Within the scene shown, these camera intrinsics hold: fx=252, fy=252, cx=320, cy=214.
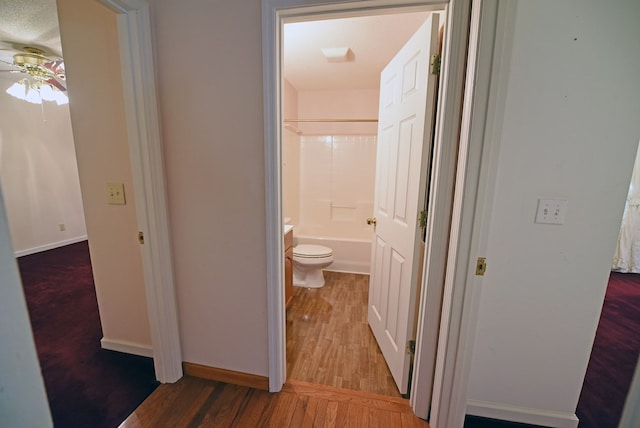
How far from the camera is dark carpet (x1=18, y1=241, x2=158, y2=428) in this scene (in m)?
1.33

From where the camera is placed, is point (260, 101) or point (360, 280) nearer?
point (260, 101)

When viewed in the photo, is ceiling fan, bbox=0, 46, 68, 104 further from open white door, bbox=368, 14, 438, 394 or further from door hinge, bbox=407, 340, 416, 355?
door hinge, bbox=407, 340, 416, 355

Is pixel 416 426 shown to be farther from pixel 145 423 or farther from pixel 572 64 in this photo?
pixel 572 64

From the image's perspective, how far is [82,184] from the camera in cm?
154

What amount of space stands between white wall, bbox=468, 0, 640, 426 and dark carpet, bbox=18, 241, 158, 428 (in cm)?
190

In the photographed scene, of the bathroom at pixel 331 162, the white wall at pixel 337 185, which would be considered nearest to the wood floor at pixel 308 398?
the bathroom at pixel 331 162

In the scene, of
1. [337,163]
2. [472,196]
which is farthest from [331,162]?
[472,196]

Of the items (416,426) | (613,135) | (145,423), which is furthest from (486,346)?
(145,423)

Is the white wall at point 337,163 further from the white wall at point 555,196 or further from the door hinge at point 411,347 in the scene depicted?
the white wall at point 555,196

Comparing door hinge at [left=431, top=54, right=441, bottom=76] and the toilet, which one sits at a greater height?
door hinge at [left=431, top=54, right=441, bottom=76]

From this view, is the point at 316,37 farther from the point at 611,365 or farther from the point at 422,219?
the point at 611,365

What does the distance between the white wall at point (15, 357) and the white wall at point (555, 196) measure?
4.36 feet

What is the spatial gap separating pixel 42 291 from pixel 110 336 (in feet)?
5.03

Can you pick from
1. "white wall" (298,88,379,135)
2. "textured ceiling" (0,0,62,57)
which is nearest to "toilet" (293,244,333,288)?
"white wall" (298,88,379,135)
